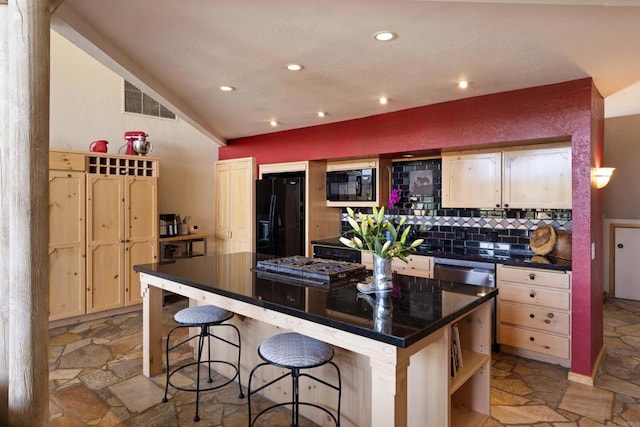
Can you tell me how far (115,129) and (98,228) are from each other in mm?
1458

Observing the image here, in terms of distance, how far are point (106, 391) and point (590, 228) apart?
12.5 ft

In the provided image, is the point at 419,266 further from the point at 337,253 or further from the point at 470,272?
the point at 337,253

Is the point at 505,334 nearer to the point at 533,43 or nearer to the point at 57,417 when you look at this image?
the point at 533,43

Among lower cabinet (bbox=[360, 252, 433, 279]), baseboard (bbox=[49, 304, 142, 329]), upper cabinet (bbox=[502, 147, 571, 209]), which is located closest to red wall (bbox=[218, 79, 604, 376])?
upper cabinet (bbox=[502, 147, 571, 209])

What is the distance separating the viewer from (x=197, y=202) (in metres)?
5.95

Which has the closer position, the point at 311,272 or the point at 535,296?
the point at 311,272

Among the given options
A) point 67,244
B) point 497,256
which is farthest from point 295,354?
point 67,244

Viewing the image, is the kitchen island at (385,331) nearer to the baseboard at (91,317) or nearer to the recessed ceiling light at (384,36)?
the recessed ceiling light at (384,36)

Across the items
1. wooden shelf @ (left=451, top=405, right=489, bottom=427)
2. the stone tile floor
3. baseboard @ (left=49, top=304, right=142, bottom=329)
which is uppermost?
wooden shelf @ (left=451, top=405, right=489, bottom=427)

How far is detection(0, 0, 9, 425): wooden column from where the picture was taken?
1.71 m

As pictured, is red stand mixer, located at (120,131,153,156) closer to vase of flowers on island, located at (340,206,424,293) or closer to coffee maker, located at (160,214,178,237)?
coffee maker, located at (160,214,178,237)

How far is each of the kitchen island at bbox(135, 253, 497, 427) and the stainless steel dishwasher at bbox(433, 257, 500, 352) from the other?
1357 mm

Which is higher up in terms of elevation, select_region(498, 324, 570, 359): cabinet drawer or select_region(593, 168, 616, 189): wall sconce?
select_region(593, 168, 616, 189): wall sconce

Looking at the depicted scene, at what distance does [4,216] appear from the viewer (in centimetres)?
175
